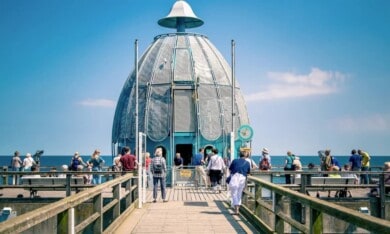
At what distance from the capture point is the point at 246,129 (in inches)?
840

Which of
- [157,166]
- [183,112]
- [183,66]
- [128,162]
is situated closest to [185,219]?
[157,166]

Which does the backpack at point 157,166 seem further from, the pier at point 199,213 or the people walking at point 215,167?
the people walking at point 215,167

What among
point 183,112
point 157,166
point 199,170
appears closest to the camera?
point 157,166

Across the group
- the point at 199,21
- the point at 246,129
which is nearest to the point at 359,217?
the point at 246,129

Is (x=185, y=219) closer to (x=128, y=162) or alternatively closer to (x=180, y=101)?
(x=128, y=162)

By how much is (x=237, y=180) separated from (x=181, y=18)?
92.5 ft

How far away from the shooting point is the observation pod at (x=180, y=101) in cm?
3666

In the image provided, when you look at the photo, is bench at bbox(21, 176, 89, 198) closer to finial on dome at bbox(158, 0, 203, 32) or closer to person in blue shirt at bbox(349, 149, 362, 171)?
person in blue shirt at bbox(349, 149, 362, 171)

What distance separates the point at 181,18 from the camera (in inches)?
1652

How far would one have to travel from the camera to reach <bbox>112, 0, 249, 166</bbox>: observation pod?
36.7 meters

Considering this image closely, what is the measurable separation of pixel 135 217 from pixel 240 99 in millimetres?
26732

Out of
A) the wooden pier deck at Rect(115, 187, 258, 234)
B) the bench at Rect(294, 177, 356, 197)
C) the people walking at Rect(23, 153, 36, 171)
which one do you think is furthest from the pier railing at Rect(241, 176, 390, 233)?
the people walking at Rect(23, 153, 36, 171)

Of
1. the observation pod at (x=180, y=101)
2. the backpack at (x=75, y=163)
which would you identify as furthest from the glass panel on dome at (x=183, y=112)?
the backpack at (x=75, y=163)

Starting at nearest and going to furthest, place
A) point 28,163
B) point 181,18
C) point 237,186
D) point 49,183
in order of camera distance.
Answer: point 237,186 < point 49,183 < point 28,163 < point 181,18
